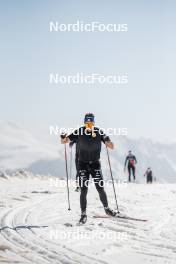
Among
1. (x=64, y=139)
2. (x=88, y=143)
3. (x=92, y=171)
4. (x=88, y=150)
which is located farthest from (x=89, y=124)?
(x=92, y=171)

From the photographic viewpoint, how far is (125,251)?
23.3 feet

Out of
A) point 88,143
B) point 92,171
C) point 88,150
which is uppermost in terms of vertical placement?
point 88,143

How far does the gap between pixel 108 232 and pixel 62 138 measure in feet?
9.39

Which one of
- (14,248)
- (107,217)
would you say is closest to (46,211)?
(107,217)

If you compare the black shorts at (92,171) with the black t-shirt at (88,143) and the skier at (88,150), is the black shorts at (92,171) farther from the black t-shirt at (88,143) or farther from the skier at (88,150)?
the black t-shirt at (88,143)

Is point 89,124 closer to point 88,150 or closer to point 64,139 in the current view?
point 88,150

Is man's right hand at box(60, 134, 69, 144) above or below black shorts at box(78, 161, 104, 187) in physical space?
above

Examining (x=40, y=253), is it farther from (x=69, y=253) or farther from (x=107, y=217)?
(x=107, y=217)

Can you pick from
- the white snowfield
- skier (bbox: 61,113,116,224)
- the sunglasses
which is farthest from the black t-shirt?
the white snowfield

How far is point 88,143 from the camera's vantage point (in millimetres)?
10602

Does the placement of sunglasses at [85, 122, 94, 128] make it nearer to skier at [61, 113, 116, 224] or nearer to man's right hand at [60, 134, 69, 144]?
skier at [61, 113, 116, 224]

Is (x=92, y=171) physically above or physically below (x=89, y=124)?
below

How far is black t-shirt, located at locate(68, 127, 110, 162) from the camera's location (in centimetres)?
1059

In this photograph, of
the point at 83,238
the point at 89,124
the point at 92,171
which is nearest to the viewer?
the point at 83,238
